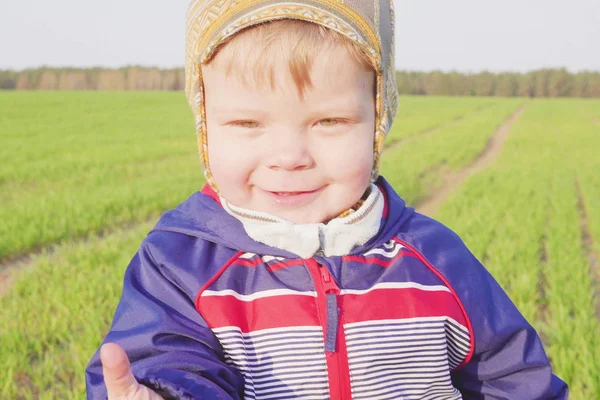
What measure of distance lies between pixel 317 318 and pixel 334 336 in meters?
0.05

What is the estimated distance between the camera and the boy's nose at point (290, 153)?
1135mm

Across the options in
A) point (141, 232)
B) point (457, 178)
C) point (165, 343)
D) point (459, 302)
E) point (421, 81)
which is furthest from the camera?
point (421, 81)

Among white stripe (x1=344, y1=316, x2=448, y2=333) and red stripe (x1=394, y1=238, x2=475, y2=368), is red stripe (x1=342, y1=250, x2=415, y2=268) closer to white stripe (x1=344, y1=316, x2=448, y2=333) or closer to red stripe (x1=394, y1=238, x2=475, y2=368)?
red stripe (x1=394, y1=238, x2=475, y2=368)

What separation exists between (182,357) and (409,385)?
0.49 metres

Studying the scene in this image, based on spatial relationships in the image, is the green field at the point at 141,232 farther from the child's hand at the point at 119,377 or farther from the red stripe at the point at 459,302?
the child's hand at the point at 119,377

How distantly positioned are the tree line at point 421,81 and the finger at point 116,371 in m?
70.5

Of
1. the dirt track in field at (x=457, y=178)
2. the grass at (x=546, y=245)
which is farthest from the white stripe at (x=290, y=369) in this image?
the dirt track in field at (x=457, y=178)

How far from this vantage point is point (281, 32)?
1109mm

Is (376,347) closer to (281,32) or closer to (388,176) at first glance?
(281,32)

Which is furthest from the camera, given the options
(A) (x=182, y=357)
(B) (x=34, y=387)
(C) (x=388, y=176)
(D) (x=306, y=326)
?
(C) (x=388, y=176)

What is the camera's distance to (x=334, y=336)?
1.19 meters

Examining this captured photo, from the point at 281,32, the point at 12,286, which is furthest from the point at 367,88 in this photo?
the point at 12,286

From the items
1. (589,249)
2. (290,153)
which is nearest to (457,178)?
(589,249)

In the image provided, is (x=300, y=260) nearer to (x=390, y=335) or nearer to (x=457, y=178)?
(x=390, y=335)
